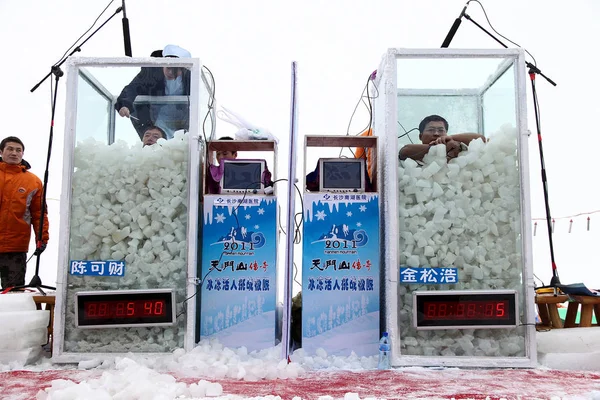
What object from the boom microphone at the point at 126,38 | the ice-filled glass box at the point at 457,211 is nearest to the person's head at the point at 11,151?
the boom microphone at the point at 126,38

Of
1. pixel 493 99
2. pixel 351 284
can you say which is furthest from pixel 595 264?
pixel 351 284

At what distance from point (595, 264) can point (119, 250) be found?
4.08 metres

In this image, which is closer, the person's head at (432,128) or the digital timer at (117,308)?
the digital timer at (117,308)

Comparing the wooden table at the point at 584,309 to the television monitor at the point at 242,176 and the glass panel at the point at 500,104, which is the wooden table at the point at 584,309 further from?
the television monitor at the point at 242,176

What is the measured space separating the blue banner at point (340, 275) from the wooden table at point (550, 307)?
2.97 ft

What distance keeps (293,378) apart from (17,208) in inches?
94.2

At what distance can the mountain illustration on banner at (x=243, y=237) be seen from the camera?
2.71 meters

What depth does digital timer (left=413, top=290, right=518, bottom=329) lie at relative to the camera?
94.7 inches

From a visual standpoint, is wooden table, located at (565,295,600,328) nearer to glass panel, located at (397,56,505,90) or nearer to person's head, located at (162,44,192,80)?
glass panel, located at (397,56,505,90)

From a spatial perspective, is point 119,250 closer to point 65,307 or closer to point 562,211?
point 65,307

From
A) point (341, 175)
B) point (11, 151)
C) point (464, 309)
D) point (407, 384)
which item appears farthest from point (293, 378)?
point (11, 151)

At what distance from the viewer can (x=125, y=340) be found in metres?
2.56

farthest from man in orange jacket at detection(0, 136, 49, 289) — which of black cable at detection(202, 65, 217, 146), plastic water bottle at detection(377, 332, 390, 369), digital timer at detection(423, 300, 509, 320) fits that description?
digital timer at detection(423, 300, 509, 320)

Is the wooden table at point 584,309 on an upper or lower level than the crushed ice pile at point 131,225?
lower
